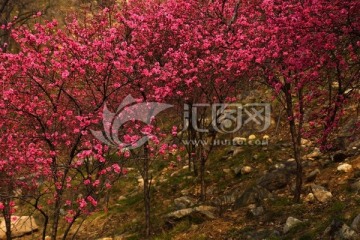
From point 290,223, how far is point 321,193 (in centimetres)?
179

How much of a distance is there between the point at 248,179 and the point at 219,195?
1.20 meters

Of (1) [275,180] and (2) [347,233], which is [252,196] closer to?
(1) [275,180]

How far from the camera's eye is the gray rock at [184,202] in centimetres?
1281

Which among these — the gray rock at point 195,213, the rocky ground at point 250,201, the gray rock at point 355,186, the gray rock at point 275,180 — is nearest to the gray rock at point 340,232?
the rocky ground at point 250,201

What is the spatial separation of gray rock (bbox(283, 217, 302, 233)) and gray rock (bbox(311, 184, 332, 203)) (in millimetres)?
1427

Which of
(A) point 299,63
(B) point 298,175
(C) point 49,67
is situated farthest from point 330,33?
(C) point 49,67

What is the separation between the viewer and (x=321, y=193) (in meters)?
9.84

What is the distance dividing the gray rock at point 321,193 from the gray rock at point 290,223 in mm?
1427

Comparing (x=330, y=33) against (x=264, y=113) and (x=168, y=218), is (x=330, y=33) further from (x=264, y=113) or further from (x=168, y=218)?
(x=264, y=113)

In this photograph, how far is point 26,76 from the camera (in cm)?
909

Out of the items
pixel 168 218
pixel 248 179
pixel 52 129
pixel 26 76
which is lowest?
pixel 168 218

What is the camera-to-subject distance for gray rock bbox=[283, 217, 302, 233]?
8492mm

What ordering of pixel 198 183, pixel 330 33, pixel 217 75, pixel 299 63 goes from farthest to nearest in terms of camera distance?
1. pixel 198 183
2. pixel 217 75
3. pixel 299 63
4. pixel 330 33

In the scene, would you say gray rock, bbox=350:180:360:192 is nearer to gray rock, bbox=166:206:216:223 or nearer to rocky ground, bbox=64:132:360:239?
rocky ground, bbox=64:132:360:239
